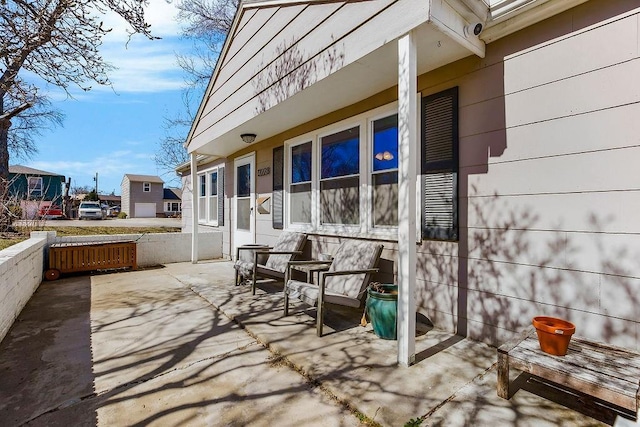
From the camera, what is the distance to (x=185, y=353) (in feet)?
9.19

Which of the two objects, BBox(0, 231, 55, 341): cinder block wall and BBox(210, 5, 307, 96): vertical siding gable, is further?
BBox(210, 5, 307, 96): vertical siding gable

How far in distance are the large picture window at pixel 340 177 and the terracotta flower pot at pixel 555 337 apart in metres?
2.55

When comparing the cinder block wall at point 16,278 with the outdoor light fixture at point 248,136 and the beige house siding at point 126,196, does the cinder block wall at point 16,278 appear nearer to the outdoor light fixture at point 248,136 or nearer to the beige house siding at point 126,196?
the outdoor light fixture at point 248,136

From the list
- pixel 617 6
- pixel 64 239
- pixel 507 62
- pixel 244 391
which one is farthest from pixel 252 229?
pixel 617 6

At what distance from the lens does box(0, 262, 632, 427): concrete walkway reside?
193 cm

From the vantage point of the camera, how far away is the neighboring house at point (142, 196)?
3356 centimetres

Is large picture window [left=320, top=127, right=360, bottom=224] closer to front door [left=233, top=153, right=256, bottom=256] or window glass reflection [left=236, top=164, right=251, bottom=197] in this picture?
front door [left=233, top=153, right=256, bottom=256]

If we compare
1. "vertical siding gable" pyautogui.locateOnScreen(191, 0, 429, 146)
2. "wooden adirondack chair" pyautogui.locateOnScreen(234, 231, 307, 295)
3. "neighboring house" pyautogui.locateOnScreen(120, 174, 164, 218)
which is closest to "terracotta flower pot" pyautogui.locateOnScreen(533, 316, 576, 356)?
"vertical siding gable" pyautogui.locateOnScreen(191, 0, 429, 146)

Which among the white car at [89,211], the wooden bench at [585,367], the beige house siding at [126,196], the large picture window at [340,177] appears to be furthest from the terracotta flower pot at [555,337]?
the beige house siding at [126,196]

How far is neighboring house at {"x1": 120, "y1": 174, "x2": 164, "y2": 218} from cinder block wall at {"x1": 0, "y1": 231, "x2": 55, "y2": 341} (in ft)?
104

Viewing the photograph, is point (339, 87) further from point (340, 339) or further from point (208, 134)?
point (208, 134)

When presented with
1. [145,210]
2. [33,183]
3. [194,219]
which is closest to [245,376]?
[194,219]

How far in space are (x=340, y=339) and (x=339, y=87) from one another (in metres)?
2.77

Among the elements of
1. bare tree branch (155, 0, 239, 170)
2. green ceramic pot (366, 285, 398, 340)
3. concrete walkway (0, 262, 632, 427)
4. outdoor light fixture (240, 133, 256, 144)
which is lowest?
concrete walkway (0, 262, 632, 427)
